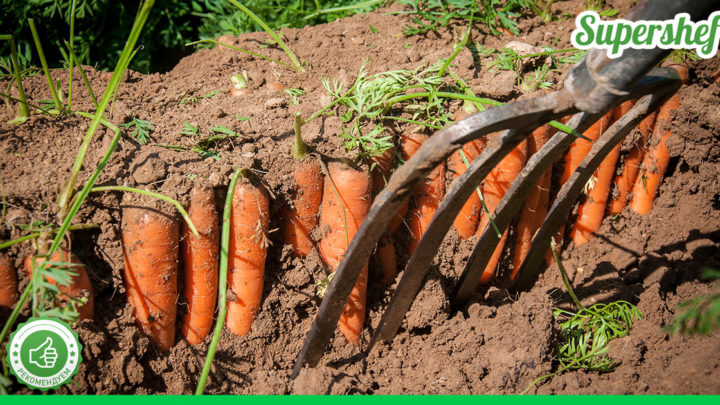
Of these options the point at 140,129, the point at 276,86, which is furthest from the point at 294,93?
the point at 140,129

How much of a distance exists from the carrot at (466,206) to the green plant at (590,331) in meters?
0.35

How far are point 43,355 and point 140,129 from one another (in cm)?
81

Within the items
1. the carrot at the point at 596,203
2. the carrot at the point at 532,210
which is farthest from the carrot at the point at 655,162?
the carrot at the point at 532,210

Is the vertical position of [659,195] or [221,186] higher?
[659,195]

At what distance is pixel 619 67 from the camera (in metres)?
1.57

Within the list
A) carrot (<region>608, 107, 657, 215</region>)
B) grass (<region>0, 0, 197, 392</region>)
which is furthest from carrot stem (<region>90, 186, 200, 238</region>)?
carrot (<region>608, 107, 657, 215</region>)

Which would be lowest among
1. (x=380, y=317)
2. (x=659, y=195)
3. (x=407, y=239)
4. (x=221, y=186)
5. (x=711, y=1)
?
(x=380, y=317)

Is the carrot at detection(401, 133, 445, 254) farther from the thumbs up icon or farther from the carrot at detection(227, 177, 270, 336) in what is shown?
the thumbs up icon

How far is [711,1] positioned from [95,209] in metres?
1.93

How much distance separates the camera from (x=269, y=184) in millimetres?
2102

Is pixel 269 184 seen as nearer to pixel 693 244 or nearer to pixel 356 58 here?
pixel 356 58

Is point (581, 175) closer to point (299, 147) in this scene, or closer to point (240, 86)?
point (299, 147)

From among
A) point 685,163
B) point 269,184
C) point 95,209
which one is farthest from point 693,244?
point 95,209

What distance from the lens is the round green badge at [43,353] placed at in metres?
1.77
